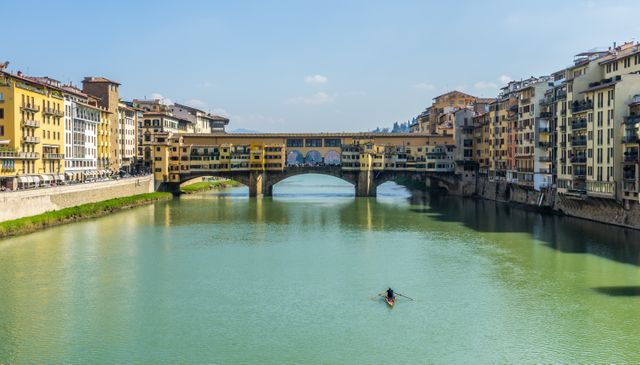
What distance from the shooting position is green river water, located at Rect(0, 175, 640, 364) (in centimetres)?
2228

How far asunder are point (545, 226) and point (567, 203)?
Result: 5.49 m

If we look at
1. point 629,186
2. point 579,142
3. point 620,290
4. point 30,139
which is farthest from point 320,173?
point 620,290

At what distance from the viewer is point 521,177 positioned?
6462 cm

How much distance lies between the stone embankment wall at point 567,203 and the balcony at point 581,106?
6491 mm

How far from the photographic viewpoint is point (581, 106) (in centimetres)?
5050

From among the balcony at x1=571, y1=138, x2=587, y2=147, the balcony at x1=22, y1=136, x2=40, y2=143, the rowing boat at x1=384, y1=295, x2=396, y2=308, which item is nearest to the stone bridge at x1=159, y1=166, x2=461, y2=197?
the balcony at x1=22, y1=136, x2=40, y2=143

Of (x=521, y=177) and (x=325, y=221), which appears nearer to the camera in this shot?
(x=325, y=221)

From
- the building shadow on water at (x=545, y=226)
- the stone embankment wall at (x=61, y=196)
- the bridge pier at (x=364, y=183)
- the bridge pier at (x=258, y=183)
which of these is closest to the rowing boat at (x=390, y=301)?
the building shadow on water at (x=545, y=226)

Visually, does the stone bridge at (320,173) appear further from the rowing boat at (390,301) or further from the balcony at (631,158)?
the rowing boat at (390,301)

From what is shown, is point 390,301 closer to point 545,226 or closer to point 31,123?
point 545,226

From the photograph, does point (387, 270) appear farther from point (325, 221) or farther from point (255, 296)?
point (325, 221)

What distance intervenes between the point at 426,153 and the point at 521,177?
68.6 feet

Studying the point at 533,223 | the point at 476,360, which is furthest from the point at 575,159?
the point at 476,360

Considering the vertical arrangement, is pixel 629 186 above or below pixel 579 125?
below
